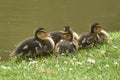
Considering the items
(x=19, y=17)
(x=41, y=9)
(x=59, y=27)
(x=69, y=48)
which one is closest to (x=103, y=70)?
(x=69, y=48)

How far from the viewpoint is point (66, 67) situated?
7.33 metres

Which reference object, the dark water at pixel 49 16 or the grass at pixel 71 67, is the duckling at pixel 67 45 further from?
the dark water at pixel 49 16

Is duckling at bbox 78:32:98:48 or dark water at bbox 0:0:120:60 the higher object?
duckling at bbox 78:32:98:48

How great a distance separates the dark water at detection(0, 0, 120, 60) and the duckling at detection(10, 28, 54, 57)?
2.37 meters

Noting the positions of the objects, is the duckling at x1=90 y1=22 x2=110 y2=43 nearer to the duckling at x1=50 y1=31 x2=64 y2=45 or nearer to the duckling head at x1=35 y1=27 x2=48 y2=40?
the duckling at x1=50 y1=31 x2=64 y2=45

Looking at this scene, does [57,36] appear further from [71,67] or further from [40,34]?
[71,67]

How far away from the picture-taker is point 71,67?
24.0ft

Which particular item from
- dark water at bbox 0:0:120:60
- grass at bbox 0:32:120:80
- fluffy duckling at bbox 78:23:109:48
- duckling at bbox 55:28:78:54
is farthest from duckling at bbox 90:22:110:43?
dark water at bbox 0:0:120:60

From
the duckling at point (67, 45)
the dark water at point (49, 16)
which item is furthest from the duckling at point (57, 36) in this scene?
the dark water at point (49, 16)

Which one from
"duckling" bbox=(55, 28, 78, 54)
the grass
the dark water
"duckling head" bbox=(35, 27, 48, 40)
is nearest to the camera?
the grass

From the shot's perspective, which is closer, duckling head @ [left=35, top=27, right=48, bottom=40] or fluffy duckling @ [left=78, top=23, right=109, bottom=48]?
duckling head @ [left=35, top=27, right=48, bottom=40]

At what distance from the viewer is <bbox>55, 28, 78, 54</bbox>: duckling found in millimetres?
8281

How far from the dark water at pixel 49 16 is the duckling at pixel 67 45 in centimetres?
252

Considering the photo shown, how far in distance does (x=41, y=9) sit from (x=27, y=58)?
11512mm
